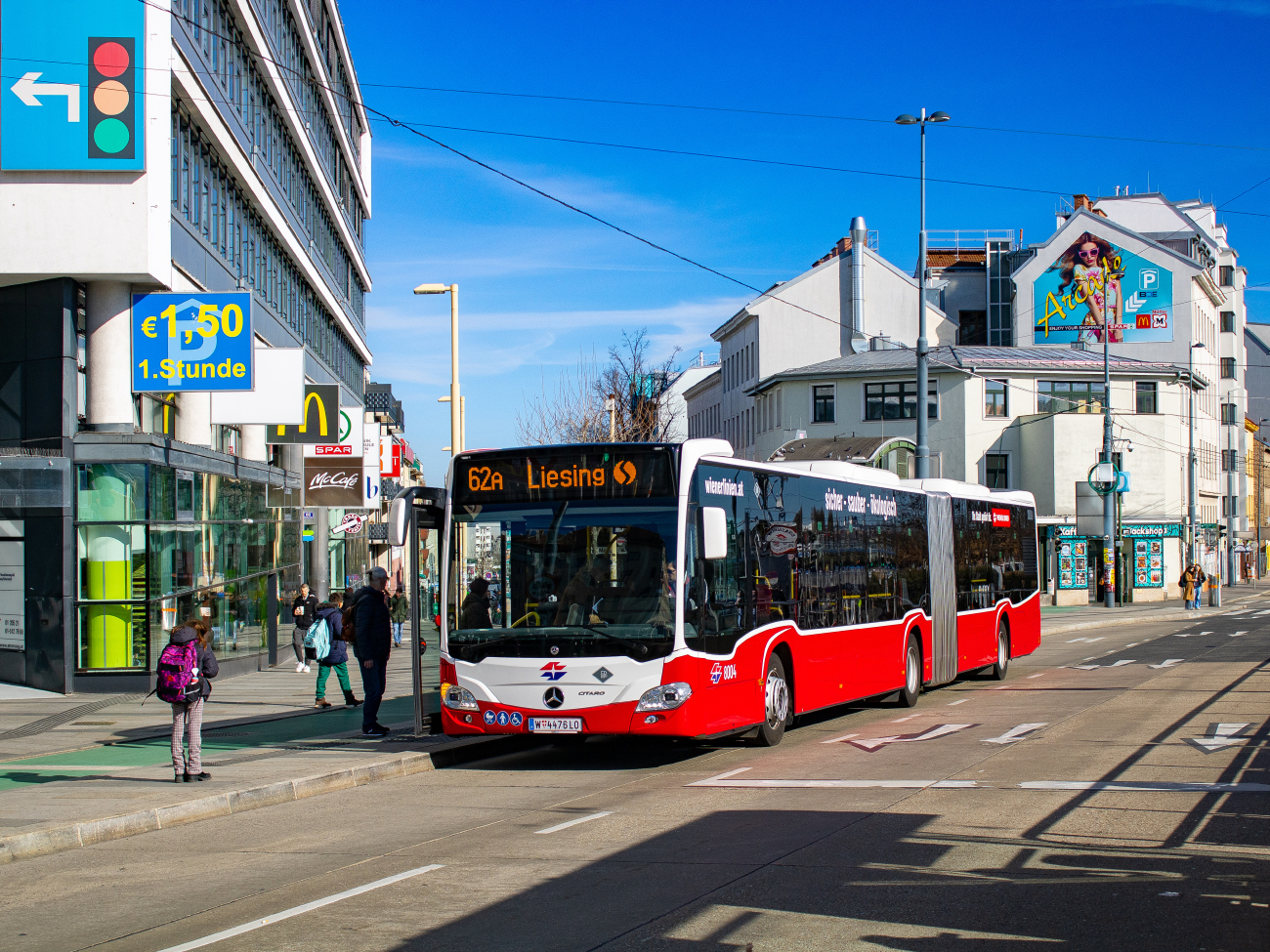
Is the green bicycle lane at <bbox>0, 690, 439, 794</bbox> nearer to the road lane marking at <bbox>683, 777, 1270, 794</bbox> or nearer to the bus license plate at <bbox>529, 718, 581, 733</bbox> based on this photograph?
the bus license plate at <bbox>529, 718, 581, 733</bbox>

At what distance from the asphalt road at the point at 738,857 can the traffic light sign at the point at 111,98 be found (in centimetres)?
1140

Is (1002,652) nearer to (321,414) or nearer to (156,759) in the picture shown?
(321,414)

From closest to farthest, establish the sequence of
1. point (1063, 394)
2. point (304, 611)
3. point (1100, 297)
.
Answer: point (304, 611)
point (1063, 394)
point (1100, 297)

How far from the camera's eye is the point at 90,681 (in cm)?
2064

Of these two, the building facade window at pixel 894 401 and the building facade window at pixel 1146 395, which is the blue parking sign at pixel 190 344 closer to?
the building facade window at pixel 894 401

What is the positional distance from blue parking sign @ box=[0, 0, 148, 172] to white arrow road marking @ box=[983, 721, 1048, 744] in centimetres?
1427

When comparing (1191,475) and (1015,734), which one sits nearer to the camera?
(1015,734)

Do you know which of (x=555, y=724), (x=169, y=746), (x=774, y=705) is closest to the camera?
(x=555, y=724)

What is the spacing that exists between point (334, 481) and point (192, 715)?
589 inches

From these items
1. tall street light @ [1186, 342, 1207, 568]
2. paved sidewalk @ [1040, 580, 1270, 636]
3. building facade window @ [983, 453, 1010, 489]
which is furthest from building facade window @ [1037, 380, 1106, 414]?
paved sidewalk @ [1040, 580, 1270, 636]

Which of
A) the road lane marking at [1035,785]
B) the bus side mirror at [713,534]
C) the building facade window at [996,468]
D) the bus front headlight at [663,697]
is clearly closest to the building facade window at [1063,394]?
the building facade window at [996,468]

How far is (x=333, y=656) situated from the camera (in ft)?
59.3

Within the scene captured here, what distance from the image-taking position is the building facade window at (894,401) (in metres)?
64.6

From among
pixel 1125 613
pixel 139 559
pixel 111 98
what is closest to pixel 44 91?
pixel 111 98
